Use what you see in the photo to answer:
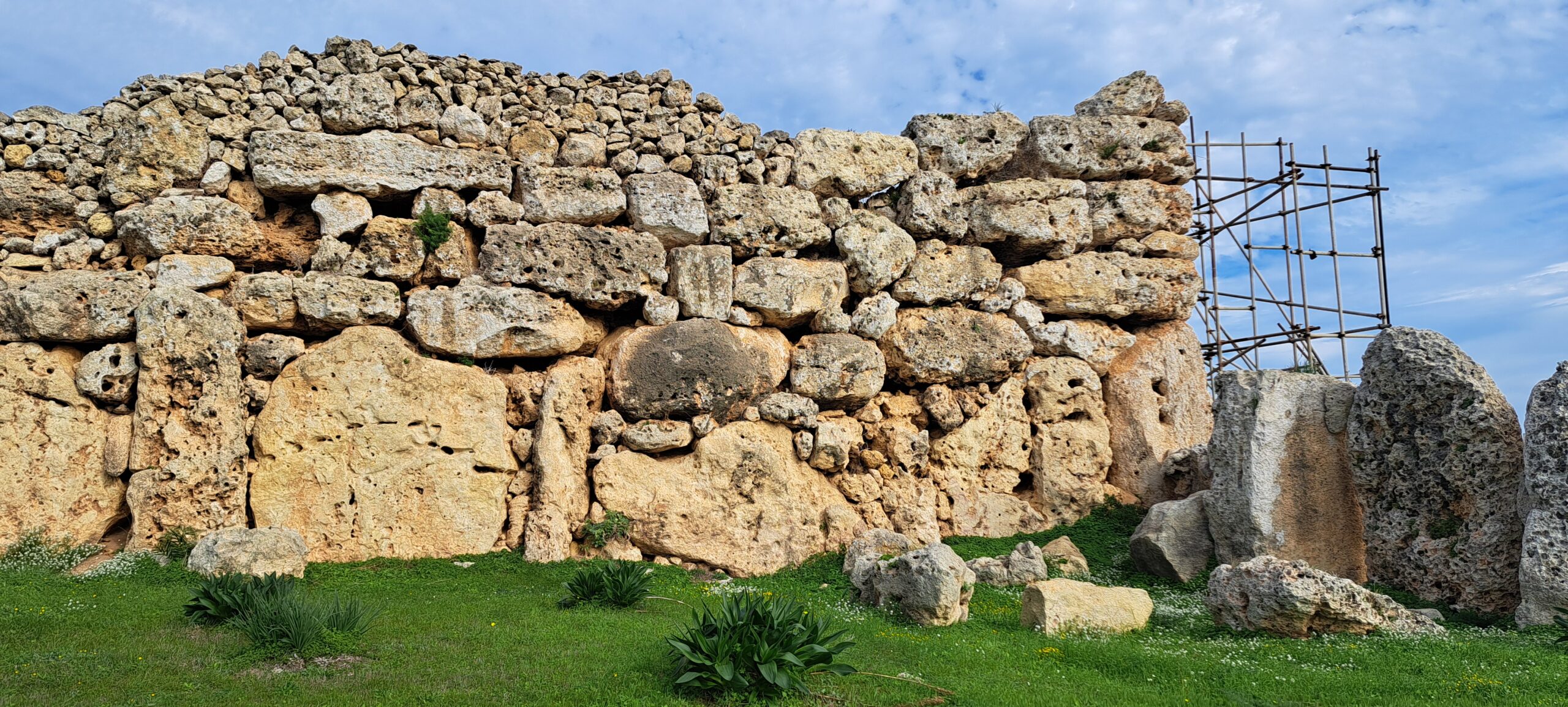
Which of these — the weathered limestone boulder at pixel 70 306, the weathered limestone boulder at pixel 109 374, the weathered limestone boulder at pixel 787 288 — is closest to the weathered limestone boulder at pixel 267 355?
the weathered limestone boulder at pixel 109 374

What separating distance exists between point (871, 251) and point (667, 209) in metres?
3.27

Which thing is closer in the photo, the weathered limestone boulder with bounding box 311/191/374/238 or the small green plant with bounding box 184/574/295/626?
the small green plant with bounding box 184/574/295/626

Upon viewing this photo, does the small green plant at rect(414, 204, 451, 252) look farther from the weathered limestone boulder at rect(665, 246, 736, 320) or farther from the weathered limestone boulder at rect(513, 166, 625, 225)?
the weathered limestone boulder at rect(665, 246, 736, 320)

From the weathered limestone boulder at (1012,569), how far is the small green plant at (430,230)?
8411 millimetres

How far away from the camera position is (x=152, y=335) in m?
11.7

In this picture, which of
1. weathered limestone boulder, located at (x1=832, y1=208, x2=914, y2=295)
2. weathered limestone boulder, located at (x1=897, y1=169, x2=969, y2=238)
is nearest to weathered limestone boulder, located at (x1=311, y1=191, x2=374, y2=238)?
weathered limestone boulder, located at (x1=832, y1=208, x2=914, y2=295)

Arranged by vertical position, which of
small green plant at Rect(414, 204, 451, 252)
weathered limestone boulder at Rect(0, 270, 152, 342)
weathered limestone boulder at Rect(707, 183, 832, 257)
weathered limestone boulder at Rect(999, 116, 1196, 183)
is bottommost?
weathered limestone boulder at Rect(0, 270, 152, 342)

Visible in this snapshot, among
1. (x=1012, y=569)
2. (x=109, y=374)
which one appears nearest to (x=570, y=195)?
(x=109, y=374)

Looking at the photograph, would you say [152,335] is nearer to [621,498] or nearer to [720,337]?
Result: [621,498]

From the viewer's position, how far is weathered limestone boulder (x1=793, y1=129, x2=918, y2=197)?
51.0 ft

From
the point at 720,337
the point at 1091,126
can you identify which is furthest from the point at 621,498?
the point at 1091,126

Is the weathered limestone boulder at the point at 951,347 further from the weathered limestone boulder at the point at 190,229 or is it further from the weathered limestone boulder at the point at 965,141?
the weathered limestone boulder at the point at 190,229

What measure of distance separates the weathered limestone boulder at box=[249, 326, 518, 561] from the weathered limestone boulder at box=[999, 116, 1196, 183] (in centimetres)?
991

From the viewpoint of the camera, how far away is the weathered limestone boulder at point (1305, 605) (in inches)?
360
